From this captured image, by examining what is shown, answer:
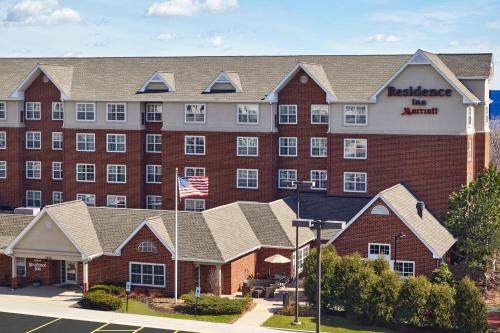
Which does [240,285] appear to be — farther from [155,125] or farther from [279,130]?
[155,125]

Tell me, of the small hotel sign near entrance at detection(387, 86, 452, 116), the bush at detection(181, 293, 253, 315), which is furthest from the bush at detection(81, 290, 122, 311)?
the small hotel sign near entrance at detection(387, 86, 452, 116)

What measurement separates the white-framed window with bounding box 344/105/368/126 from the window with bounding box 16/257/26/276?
91.6ft

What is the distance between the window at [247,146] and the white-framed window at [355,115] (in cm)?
796

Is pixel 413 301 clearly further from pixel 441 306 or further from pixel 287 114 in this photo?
pixel 287 114

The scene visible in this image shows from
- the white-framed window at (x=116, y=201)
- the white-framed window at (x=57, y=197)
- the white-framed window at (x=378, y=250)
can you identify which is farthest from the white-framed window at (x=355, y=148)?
the white-framed window at (x=57, y=197)

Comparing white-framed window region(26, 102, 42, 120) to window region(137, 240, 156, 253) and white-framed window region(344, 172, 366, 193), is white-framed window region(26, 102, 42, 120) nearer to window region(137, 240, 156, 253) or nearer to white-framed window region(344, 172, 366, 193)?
window region(137, 240, 156, 253)

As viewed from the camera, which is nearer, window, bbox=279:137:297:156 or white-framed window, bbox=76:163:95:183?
window, bbox=279:137:297:156

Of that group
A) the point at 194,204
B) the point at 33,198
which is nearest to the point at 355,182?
the point at 194,204

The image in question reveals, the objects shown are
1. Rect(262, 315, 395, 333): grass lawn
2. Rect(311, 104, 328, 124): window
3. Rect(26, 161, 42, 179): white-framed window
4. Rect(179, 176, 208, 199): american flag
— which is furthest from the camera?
Rect(26, 161, 42, 179): white-framed window

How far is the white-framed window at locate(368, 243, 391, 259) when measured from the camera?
186 feet

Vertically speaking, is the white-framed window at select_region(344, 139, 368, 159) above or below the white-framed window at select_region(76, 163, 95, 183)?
above

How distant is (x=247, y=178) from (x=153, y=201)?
33.0ft

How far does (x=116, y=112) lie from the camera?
76000 mm

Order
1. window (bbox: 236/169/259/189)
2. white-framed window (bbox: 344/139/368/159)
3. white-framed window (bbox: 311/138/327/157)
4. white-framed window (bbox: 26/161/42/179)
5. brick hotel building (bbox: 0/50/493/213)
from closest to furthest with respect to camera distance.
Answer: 1. brick hotel building (bbox: 0/50/493/213)
2. white-framed window (bbox: 344/139/368/159)
3. white-framed window (bbox: 311/138/327/157)
4. window (bbox: 236/169/259/189)
5. white-framed window (bbox: 26/161/42/179)
